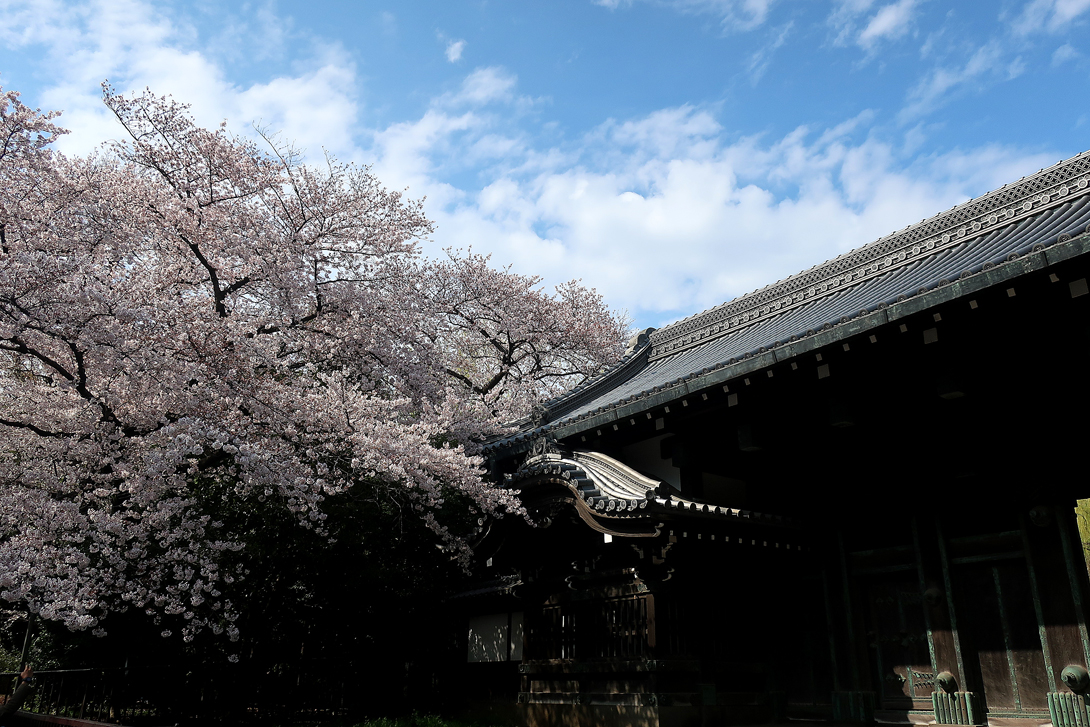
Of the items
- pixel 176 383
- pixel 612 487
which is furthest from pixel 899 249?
pixel 176 383

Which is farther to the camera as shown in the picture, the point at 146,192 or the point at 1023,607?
the point at 146,192

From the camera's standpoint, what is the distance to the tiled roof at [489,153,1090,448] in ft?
27.1

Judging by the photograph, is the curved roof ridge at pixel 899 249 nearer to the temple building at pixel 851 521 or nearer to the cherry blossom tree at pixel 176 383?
the temple building at pixel 851 521

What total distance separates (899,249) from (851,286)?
0.89 meters

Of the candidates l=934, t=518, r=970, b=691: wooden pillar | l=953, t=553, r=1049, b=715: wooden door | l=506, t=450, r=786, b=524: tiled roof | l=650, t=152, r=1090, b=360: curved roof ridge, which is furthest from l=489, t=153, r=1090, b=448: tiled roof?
l=953, t=553, r=1049, b=715: wooden door

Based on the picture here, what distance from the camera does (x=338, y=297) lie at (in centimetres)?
1293

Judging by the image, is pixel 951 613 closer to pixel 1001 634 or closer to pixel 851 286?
pixel 1001 634

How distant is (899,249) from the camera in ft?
36.5

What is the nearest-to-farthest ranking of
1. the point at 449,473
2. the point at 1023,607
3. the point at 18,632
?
the point at 1023,607 → the point at 449,473 → the point at 18,632

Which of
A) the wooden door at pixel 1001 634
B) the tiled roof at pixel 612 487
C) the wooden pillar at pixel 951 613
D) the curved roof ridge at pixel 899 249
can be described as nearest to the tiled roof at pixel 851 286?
the curved roof ridge at pixel 899 249

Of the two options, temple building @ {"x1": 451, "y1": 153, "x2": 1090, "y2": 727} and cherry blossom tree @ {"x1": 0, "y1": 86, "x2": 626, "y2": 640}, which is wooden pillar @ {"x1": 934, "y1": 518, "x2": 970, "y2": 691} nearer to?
temple building @ {"x1": 451, "y1": 153, "x2": 1090, "y2": 727}

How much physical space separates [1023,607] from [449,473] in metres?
6.98

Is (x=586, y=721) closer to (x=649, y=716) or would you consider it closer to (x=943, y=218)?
(x=649, y=716)

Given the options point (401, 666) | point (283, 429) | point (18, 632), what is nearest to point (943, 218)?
point (283, 429)
